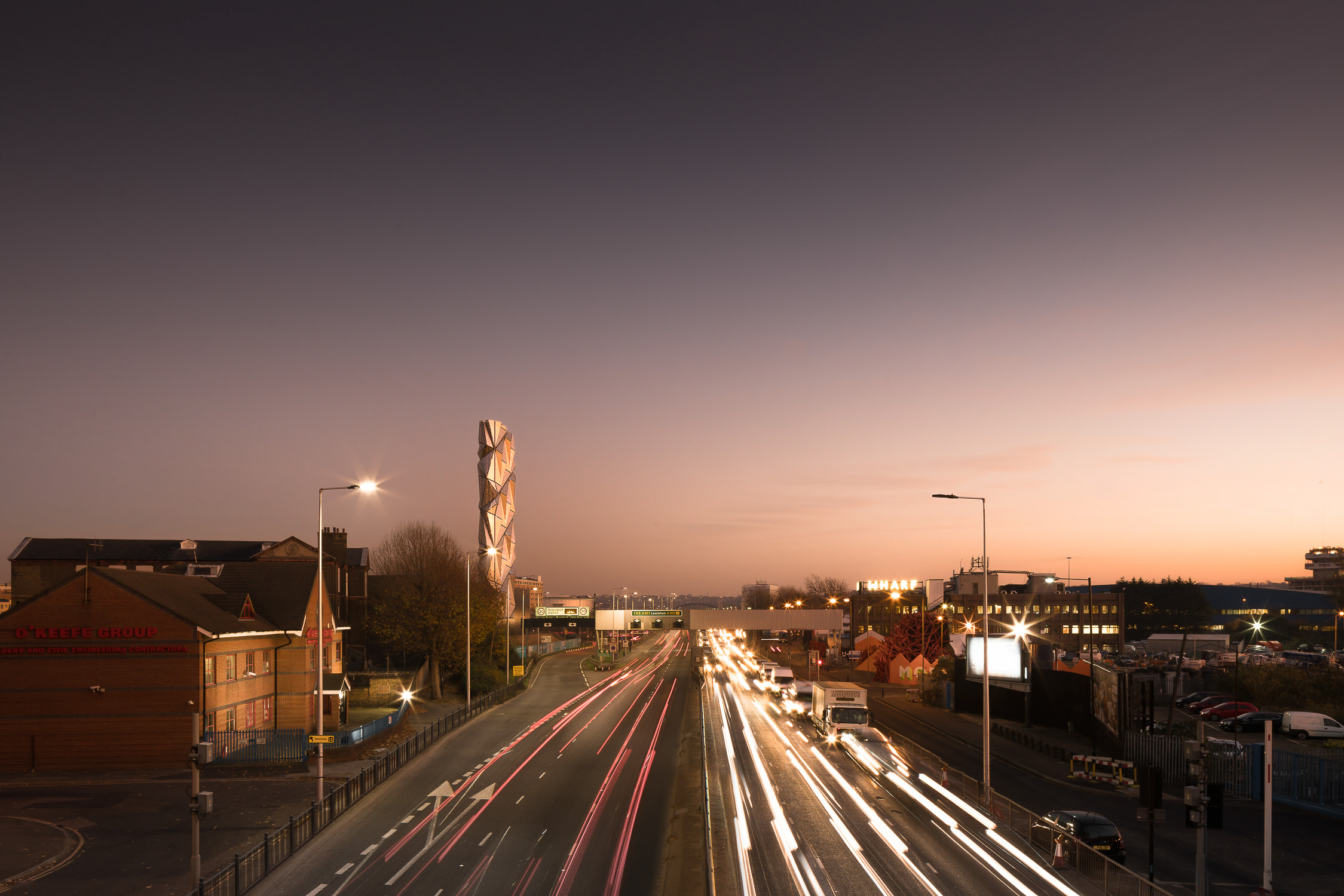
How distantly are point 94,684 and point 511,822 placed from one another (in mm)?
25674

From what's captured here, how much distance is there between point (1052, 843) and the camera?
960 inches

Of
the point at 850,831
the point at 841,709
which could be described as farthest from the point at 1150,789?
the point at 841,709

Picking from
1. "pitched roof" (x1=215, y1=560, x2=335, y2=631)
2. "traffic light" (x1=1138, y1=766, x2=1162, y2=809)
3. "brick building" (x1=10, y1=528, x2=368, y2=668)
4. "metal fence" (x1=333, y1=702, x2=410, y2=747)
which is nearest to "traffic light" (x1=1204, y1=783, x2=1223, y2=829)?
"traffic light" (x1=1138, y1=766, x2=1162, y2=809)

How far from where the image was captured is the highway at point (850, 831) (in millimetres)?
21578

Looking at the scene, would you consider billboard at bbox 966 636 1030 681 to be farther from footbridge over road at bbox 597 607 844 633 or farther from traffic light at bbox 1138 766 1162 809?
Answer: footbridge over road at bbox 597 607 844 633

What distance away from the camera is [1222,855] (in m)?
26.0

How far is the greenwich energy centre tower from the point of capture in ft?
501

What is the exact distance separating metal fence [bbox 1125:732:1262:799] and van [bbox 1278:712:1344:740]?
1393 centimetres

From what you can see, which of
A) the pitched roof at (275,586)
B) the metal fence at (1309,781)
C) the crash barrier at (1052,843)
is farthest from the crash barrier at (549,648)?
the metal fence at (1309,781)

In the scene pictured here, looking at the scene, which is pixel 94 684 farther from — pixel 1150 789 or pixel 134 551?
pixel 134 551

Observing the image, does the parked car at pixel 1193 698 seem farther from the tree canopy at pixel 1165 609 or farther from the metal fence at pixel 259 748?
the tree canopy at pixel 1165 609

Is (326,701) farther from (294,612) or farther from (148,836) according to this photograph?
(148,836)

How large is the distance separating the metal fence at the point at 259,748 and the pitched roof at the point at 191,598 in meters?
5.51

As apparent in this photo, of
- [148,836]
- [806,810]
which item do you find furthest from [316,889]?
[806,810]
